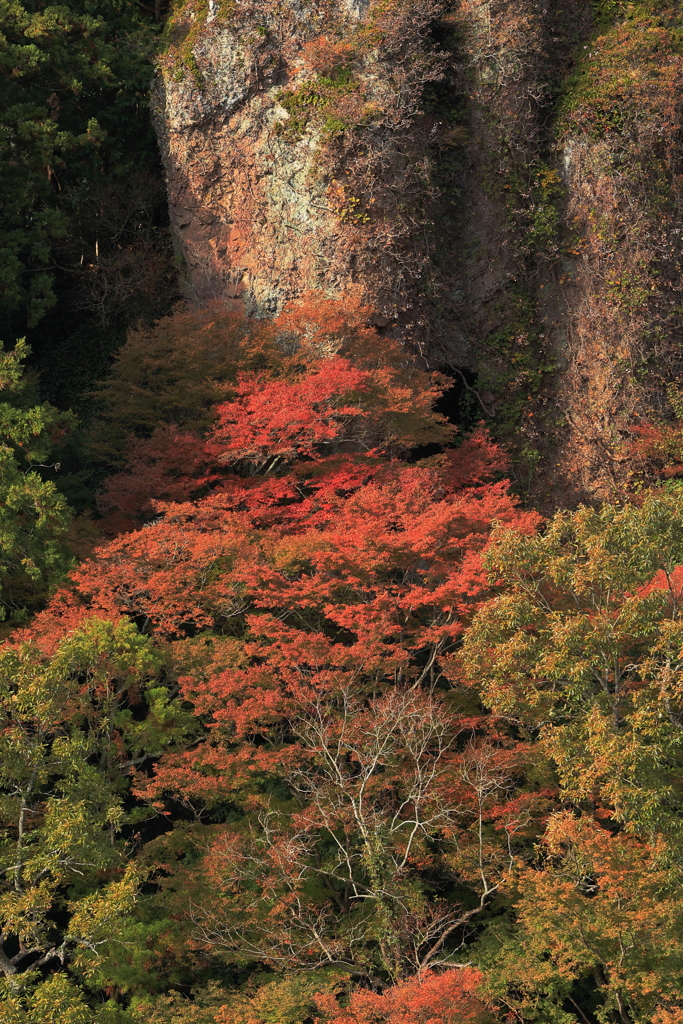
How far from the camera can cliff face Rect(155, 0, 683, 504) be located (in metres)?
26.6

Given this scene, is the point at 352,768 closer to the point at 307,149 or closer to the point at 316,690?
the point at 316,690

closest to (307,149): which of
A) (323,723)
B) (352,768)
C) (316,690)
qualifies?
(316,690)

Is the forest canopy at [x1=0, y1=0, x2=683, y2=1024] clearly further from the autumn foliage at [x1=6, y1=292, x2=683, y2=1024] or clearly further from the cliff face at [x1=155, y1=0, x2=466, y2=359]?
the cliff face at [x1=155, y1=0, x2=466, y2=359]

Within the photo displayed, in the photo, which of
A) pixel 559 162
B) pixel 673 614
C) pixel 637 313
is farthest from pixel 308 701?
pixel 559 162

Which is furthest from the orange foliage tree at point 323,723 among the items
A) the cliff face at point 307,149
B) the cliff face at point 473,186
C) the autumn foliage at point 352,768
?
the cliff face at point 473,186

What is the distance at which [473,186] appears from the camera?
28.2m

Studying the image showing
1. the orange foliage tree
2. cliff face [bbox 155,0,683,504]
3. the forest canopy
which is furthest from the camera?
cliff face [bbox 155,0,683,504]

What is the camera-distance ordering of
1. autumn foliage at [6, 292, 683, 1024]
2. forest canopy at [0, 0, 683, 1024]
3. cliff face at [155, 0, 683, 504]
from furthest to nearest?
cliff face at [155, 0, 683, 504]
forest canopy at [0, 0, 683, 1024]
autumn foliage at [6, 292, 683, 1024]

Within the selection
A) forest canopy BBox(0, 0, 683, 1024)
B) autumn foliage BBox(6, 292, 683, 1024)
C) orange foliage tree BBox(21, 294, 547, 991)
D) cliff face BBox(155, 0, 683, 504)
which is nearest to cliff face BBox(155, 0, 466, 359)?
cliff face BBox(155, 0, 683, 504)

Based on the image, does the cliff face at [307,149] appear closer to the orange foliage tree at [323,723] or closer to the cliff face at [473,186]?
the cliff face at [473,186]

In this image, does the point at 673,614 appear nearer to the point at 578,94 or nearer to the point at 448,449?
the point at 448,449

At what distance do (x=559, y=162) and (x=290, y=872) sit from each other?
59.5 feet

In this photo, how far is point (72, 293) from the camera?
3052cm

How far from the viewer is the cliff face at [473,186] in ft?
87.2
